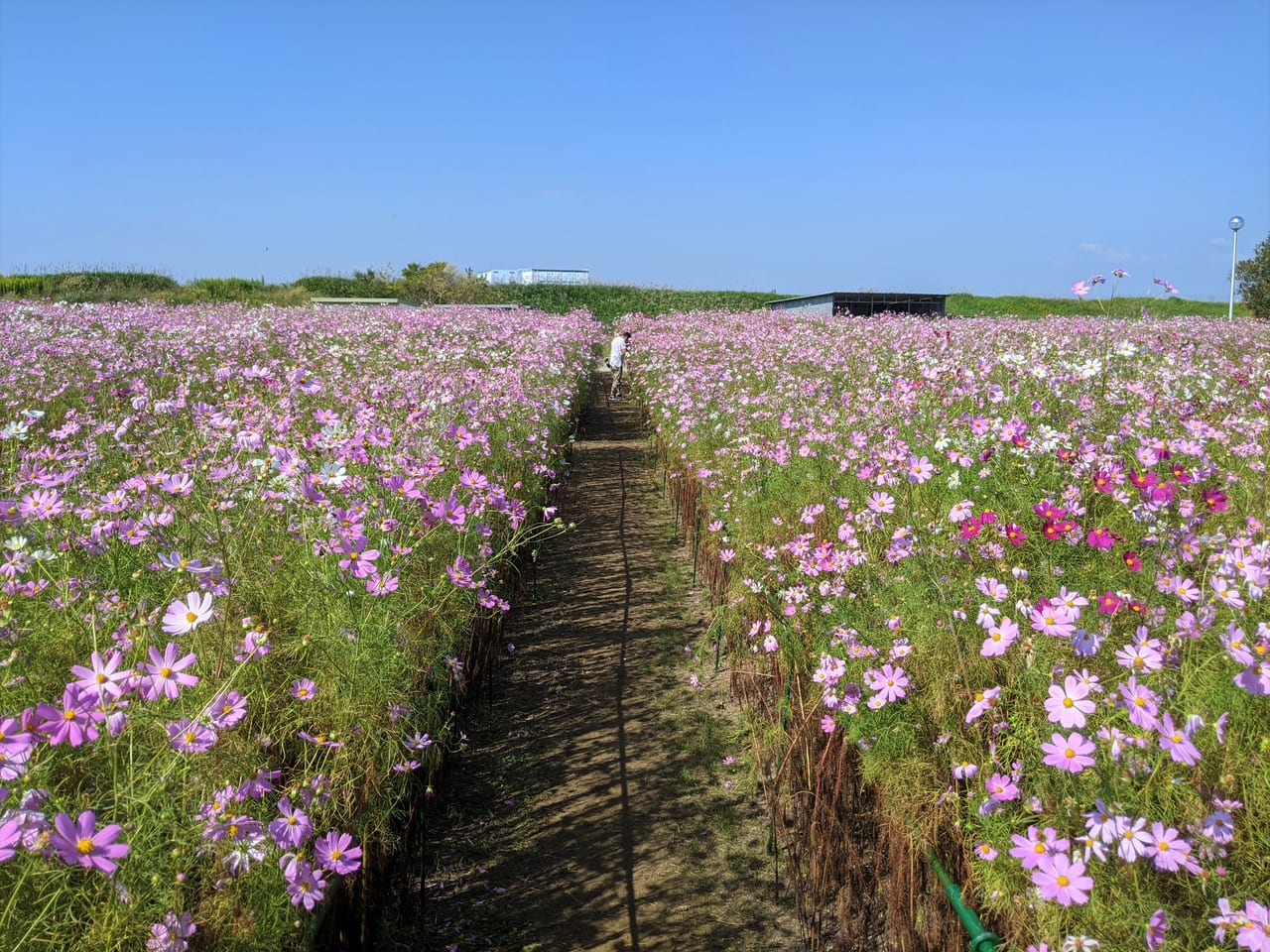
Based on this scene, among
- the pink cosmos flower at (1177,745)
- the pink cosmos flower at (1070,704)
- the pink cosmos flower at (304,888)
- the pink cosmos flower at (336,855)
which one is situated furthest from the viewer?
the pink cosmos flower at (336,855)

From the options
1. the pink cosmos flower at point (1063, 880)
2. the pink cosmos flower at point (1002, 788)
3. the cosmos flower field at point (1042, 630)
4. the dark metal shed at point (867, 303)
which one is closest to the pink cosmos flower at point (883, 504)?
the cosmos flower field at point (1042, 630)

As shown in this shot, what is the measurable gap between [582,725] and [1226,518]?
287 cm

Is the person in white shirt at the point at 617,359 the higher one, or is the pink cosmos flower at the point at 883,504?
the person in white shirt at the point at 617,359

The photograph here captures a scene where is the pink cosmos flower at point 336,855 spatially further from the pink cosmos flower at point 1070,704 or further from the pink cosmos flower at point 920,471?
the pink cosmos flower at point 920,471

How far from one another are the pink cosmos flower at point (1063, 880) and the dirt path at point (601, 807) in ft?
5.21

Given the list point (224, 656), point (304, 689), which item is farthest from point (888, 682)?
point (224, 656)

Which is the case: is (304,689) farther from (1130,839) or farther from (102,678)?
(1130,839)

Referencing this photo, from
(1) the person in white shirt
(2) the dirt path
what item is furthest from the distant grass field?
(2) the dirt path

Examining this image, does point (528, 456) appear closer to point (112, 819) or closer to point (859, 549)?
point (859, 549)

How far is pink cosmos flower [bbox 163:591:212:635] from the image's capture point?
1745 millimetres

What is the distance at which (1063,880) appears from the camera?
61.2 inches

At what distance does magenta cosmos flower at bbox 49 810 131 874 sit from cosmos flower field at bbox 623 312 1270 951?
150 cm

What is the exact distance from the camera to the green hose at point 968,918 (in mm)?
1875

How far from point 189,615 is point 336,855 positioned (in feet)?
1.95
